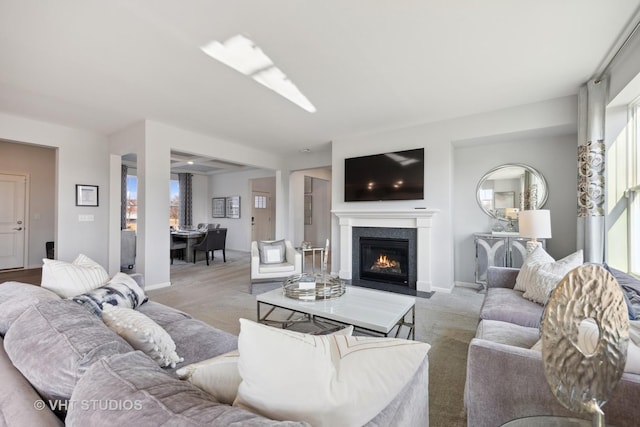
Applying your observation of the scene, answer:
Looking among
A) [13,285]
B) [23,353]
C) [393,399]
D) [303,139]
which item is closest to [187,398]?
[393,399]

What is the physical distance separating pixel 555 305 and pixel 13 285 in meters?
2.31

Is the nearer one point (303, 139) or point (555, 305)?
point (555, 305)

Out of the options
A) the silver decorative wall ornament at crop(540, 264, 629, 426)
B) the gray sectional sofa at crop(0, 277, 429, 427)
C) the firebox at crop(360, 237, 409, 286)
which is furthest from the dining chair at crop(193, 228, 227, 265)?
the silver decorative wall ornament at crop(540, 264, 629, 426)

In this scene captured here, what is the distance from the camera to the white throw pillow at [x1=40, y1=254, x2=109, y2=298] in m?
1.61

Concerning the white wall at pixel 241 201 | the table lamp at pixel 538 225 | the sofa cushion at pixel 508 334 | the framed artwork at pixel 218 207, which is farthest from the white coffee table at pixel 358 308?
the framed artwork at pixel 218 207

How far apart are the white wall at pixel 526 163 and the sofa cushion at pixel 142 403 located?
14.6 ft

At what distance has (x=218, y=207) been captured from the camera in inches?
342

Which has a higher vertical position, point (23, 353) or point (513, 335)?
point (23, 353)

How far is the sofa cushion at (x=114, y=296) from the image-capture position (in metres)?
1.47

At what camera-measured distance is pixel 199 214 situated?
347 inches

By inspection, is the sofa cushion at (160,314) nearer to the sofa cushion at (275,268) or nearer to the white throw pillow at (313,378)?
the white throw pillow at (313,378)

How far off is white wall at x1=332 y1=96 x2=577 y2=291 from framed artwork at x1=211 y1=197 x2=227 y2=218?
514 centimetres

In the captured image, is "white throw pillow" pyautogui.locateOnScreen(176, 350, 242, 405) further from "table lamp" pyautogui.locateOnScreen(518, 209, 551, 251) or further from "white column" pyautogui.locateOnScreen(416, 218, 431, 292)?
"white column" pyautogui.locateOnScreen(416, 218, 431, 292)

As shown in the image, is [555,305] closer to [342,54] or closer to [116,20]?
[342,54]
